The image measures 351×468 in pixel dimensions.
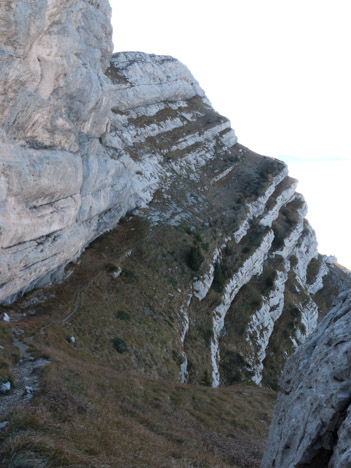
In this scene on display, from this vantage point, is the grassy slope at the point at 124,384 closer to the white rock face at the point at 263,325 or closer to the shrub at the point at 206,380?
the shrub at the point at 206,380

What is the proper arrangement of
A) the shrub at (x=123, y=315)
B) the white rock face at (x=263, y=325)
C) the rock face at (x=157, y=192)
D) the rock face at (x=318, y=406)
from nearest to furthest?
the rock face at (x=318, y=406)
the rock face at (x=157, y=192)
the shrub at (x=123, y=315)
the white rock face at (x=263, y=325)

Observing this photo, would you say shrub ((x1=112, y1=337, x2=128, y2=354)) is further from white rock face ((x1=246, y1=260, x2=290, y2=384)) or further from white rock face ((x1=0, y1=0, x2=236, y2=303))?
white rock face ((x1=246, y1=260, x2=290, y2=384))

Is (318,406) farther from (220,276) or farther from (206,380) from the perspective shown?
(220,276)

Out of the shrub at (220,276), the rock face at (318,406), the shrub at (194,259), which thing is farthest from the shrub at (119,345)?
the shrub at (220,276)

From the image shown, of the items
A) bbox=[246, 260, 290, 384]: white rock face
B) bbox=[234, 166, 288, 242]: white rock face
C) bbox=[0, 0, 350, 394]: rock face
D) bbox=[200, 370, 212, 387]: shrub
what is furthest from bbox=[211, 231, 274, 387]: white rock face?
bbox=[246, 260, 290, 384]: white rock face

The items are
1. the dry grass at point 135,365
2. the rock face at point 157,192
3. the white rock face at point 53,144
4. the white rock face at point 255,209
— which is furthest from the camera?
the white rock face at point 255,209

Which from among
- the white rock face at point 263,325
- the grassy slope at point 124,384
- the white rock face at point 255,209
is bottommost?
the grassy slope at point 124,384

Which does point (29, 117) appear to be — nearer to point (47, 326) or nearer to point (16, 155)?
point (16, 155)
